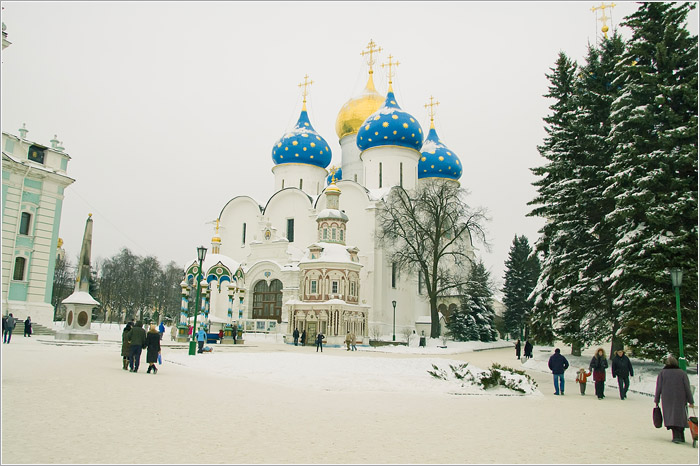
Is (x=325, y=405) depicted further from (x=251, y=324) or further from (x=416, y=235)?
(x=251, y=324)

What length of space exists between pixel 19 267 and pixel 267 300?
15.1 m

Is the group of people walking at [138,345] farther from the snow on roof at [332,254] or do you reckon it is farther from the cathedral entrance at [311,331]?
the snow on roof at [332,254]

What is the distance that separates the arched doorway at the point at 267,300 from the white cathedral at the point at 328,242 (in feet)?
0.22

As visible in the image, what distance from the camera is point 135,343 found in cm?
1228

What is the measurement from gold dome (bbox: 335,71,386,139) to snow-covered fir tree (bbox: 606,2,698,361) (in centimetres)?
2997

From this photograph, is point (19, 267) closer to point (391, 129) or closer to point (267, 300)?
point (267, 300)

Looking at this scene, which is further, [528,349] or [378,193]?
[378,193]

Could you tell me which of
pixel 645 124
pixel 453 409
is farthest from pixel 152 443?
pixel 645 124

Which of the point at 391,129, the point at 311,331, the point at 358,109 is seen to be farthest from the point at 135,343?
the point at 358,109

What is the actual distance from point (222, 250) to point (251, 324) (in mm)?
8394

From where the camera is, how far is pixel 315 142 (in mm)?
43531

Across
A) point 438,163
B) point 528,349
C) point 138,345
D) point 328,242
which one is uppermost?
point 438,163

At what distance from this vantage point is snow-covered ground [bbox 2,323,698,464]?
5.47 meters

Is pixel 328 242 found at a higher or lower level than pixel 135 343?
higher
